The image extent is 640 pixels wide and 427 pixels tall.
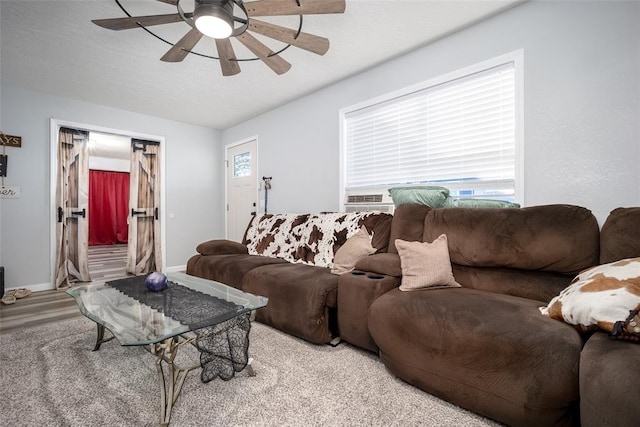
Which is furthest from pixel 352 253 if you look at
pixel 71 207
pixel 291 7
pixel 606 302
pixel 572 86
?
pixel 71 207

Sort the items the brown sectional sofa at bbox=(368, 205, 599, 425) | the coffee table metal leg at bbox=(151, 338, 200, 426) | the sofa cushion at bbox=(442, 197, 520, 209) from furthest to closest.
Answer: the sofa cushion at bbox=(442, 197, 520, 209)
the coffee table metal leg at bbox=(151, 338, 200, 426)
the brown sectional sofa at bbox=(368, 205, 599, 425)

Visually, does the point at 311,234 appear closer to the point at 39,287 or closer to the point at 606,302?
the point at 606,302

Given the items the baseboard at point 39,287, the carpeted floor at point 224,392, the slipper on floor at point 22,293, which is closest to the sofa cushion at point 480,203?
the carpeted floor at point 224,392

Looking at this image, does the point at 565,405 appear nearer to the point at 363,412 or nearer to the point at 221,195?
the point at 363,412

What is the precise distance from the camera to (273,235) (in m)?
3.65

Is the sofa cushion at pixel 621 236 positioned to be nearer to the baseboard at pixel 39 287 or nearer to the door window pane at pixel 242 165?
the door window pane at pixel 242 165

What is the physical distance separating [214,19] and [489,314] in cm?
222

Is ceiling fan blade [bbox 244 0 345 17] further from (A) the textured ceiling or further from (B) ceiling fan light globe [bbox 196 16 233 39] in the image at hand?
(A) the textured ceiling

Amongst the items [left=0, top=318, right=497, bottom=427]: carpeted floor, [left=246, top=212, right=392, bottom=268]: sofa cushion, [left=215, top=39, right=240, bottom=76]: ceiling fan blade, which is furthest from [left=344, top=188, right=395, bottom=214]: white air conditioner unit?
[left=215, top=39, right=240, bottom=76]: ceiling fan blade

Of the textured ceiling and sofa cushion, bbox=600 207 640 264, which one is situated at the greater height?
the textured ceiling

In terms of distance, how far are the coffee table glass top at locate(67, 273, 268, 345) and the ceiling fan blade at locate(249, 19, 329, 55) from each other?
5.99ft

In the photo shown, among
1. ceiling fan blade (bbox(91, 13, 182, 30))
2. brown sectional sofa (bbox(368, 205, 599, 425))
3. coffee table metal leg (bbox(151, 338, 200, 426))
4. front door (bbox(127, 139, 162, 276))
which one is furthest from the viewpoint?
front door (bbox(127, 139, 162, 276))

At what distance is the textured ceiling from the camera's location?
240 cm

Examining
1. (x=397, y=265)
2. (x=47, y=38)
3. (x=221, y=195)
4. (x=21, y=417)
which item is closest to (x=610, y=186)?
(x=397, y=265)
